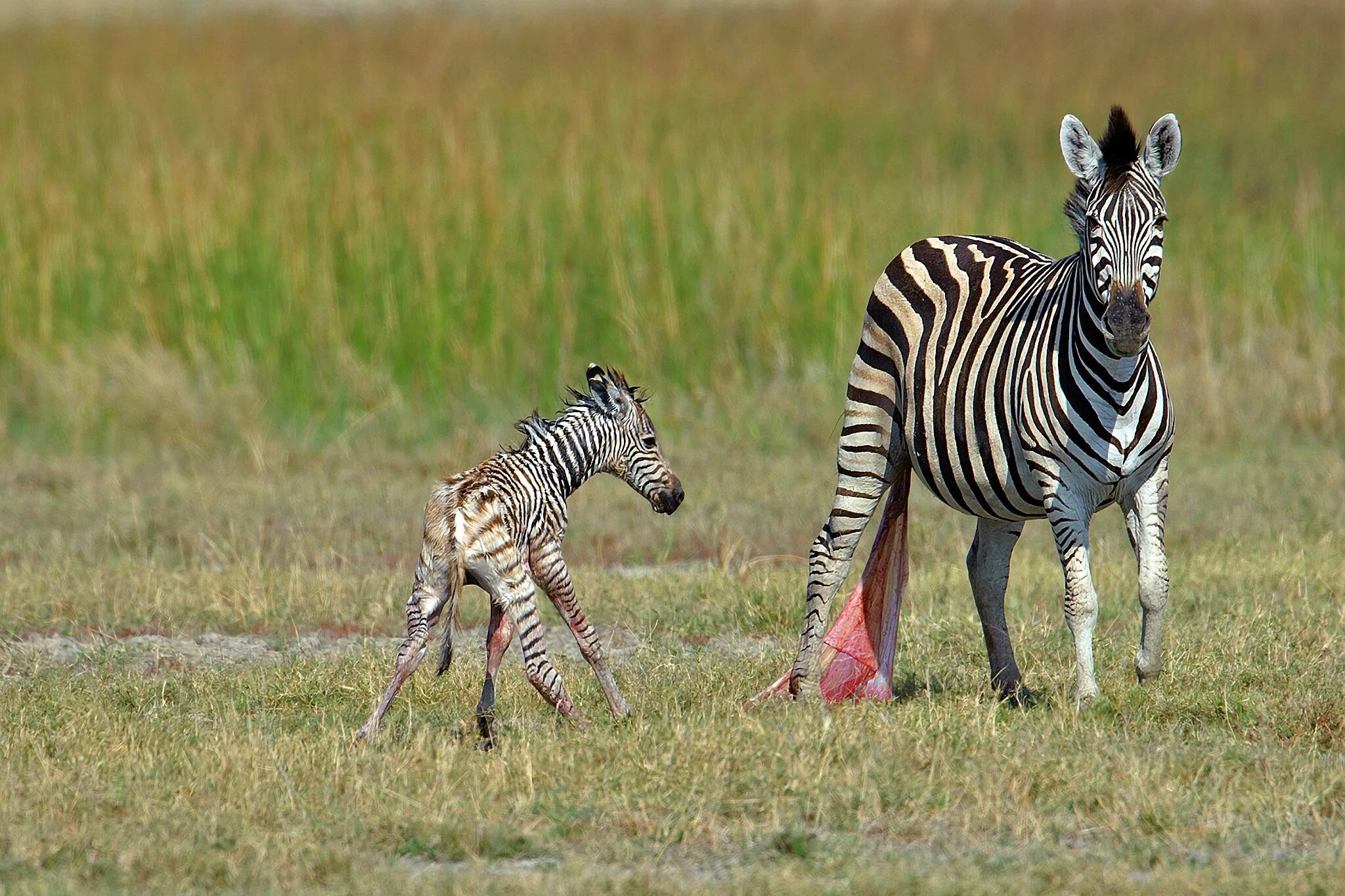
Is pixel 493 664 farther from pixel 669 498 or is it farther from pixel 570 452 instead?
pixel 669 498

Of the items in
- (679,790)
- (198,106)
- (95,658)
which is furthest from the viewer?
(198,106)

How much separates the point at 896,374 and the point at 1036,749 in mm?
1727

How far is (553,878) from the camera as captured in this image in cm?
461

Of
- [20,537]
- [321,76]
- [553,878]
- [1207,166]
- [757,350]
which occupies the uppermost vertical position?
[321,76]

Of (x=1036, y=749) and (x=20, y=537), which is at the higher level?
(x=20, y=537)

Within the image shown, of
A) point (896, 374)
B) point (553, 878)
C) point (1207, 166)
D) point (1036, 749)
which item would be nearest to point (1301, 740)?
point (1036, 749)

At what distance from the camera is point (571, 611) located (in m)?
6.34

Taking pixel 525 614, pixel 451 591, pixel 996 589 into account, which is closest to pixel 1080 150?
pixel 996 589

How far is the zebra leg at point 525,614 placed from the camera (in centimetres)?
601

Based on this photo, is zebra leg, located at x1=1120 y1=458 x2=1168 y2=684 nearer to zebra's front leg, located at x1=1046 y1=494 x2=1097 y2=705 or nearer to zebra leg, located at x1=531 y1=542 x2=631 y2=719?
zebra's front leg, located at x1=1046 y1=494 x2=1097 y2=705

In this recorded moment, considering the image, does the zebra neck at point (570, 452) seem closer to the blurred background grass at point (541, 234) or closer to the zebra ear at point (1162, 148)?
the zebra ear at point (1162, 148)

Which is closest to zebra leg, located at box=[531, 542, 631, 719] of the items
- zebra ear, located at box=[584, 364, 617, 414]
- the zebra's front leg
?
zebra ear, located at box=[584, 364, 617, 414]

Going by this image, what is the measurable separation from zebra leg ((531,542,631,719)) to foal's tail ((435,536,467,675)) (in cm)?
37

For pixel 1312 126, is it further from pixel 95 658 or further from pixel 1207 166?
pixel 95 658
